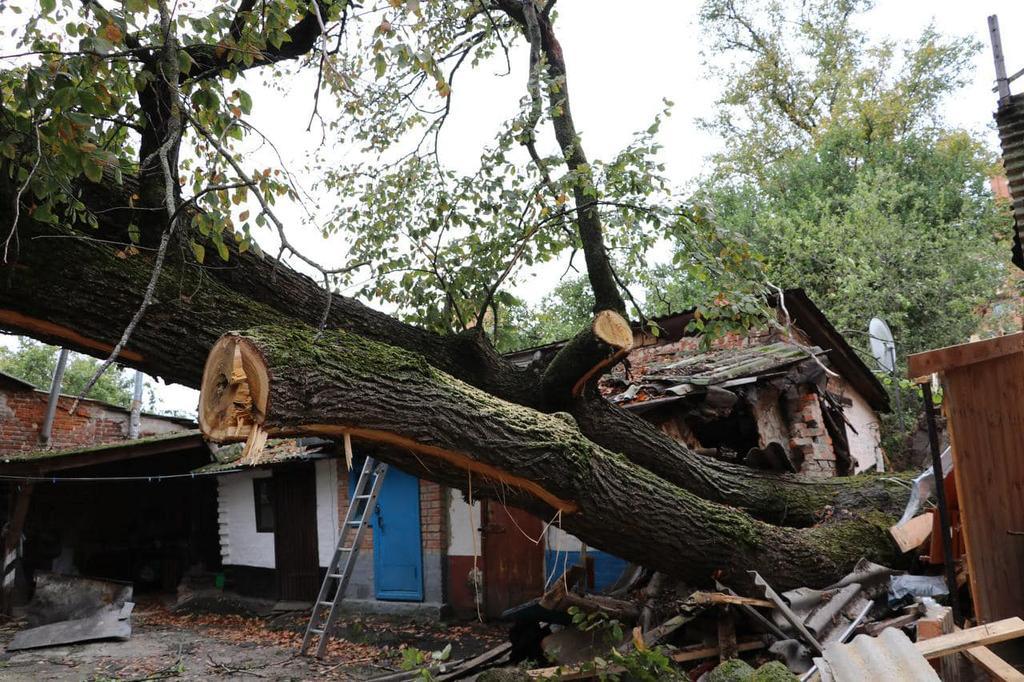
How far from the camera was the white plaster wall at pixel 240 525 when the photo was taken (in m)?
13.6

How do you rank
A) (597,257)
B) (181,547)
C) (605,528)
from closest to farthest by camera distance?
(605,528)
(597,257)
(181,547)

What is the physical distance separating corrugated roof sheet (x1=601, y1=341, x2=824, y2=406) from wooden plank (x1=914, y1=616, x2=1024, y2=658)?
340 centimetres

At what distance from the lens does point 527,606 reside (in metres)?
6.01

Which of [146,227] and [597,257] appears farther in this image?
[597,257]

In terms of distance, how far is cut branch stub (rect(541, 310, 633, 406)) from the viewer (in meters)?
5.38

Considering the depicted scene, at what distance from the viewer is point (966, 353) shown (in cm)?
416

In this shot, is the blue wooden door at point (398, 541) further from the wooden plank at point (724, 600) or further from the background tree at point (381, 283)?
the wooden plank at point (724, 600)

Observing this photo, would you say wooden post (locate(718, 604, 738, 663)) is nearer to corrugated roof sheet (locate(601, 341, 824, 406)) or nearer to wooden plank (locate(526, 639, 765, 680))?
wooden plank (locate(526, 639, 765, 680))

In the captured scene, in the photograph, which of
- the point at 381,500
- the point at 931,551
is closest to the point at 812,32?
the point at 381,500

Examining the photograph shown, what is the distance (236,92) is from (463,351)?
254 cm

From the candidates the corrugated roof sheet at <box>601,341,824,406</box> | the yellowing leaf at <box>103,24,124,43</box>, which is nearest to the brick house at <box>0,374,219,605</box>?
the corrugated roof sheet at <box>601,341,824,406</box>

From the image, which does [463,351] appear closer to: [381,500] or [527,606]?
[527,606]

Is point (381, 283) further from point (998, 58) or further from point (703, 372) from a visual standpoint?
point (998, 58)

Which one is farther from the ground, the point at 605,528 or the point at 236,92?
the point at 236,92
